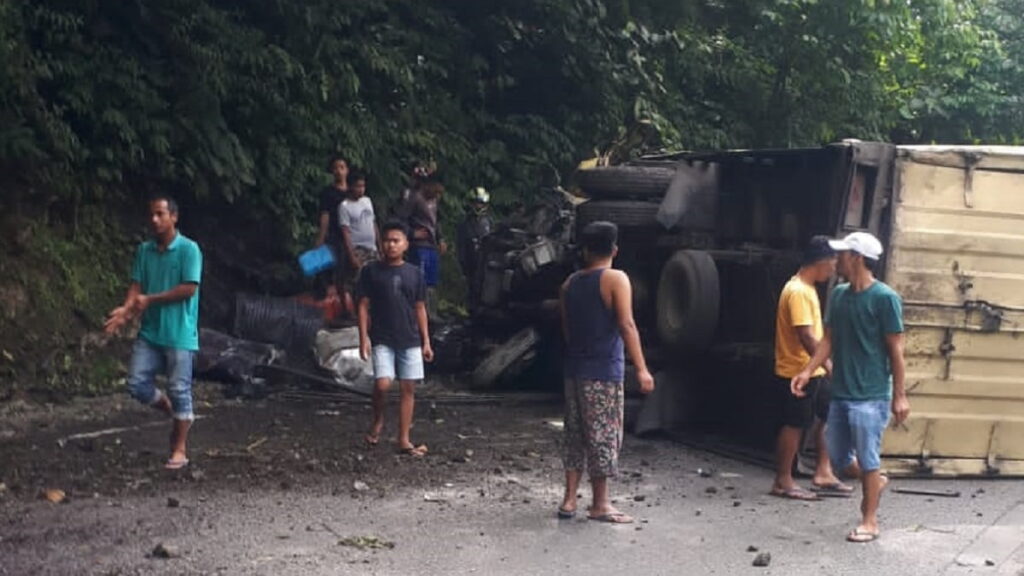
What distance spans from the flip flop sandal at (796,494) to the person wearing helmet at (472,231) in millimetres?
6438

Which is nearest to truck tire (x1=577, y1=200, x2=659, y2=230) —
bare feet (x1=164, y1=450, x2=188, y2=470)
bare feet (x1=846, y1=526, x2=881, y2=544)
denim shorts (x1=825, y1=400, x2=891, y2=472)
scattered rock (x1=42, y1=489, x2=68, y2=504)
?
denim shorts (x1=825, y1=400, x2=891, y2=472)

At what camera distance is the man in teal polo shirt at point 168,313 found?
8.49 metres

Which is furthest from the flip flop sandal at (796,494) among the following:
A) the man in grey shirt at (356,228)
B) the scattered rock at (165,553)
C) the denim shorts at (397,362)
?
the man in grey shirt at (356,228)

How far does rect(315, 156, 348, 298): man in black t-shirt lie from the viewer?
1382cm

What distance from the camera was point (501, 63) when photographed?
58.3 feet

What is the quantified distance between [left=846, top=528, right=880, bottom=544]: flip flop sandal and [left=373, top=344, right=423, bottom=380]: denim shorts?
337 centimetres

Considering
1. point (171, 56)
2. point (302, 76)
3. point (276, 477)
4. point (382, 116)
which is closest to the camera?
point (276, 477)

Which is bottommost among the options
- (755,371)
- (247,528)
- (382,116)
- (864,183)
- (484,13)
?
(247,528)

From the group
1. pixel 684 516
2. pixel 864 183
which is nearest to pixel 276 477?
pixel 684 516

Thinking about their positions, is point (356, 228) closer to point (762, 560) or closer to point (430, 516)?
point (430, 516)

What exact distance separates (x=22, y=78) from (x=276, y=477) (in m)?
4.86

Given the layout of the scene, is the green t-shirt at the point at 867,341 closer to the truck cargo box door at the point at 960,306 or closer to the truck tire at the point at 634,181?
the truck cargo box door at the point at 960,306

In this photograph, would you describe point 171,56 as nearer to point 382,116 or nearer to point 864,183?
point 382,116

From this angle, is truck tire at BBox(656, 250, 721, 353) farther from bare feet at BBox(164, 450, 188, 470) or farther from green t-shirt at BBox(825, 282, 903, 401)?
bare feet at BBox(164, 450, 188, 470)
